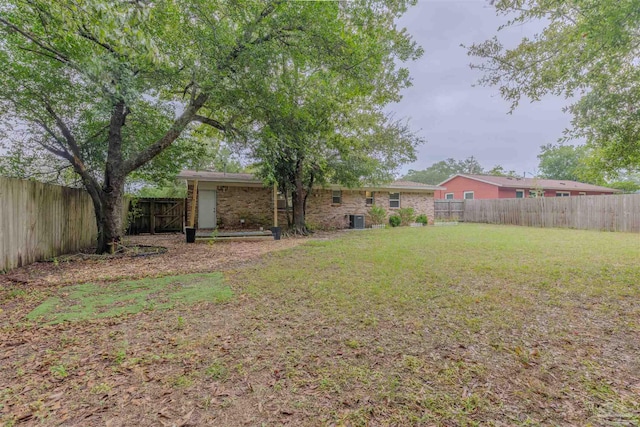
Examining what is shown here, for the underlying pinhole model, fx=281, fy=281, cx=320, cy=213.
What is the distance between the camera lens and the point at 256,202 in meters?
14.3

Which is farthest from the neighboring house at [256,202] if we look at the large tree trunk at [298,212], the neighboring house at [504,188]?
the neighboring house at [504,188]

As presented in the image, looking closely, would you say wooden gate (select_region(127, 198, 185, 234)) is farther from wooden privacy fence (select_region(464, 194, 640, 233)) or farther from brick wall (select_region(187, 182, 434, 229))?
wooden privacy fence (select_region(464, 194, 640, 233))

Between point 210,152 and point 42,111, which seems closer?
point 42,111

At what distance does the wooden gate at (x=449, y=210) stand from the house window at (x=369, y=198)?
7364 millimetres

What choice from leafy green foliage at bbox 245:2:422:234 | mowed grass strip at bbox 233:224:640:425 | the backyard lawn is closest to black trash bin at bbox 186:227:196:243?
leafy green foliage at bbox 245:2:422:234

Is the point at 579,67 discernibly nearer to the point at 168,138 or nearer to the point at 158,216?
the point at 168,138

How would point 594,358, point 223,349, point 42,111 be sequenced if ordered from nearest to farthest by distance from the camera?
point 594,358 → point 223,349 → point 42,111

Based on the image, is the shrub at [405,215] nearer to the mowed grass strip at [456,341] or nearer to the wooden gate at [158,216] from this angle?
the mowed grass strip at [456,341]

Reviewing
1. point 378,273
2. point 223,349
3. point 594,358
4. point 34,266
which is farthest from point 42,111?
point 594,358

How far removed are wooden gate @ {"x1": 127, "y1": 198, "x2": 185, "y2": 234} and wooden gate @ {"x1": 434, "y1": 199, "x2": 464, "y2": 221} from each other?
17742 mm

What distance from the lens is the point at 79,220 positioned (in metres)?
7.95

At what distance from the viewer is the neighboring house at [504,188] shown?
22906mm

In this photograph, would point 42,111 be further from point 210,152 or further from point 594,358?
point 594,358

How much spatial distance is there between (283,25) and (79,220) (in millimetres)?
7637
